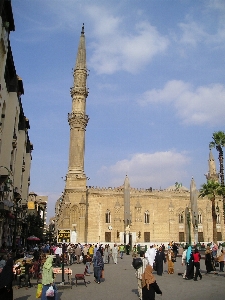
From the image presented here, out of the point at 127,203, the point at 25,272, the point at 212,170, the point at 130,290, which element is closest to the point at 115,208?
the point at 127,203

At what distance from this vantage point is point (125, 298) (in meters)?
9.74

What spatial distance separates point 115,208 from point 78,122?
14.9m

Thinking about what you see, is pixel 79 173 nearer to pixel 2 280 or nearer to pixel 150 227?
pixel 150 227

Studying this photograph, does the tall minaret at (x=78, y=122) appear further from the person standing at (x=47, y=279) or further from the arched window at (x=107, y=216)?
the person standing at (x=47, y=279)

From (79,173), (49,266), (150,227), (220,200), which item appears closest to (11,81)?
(49,266)

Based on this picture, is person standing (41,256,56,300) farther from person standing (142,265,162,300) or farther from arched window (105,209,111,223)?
arched window (105,209,111,223)

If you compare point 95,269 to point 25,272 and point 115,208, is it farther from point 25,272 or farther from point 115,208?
point 115,208

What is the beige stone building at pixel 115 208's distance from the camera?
50.0 metres

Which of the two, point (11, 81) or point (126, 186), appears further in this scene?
point (126, 186)

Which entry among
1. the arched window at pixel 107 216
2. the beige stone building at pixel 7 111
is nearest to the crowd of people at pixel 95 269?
the beige stone building at pixel 7 111

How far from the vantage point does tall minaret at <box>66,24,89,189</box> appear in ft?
167

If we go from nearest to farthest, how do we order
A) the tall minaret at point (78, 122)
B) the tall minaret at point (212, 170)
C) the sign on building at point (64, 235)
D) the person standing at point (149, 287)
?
the person standing at point (149, 287), the sign on building at point (64, 235), the tall minaret at point (78, 122), the tall minaret at point (212, 170)

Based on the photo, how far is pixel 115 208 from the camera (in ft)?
172

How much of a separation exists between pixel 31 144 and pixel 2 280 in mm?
30686
